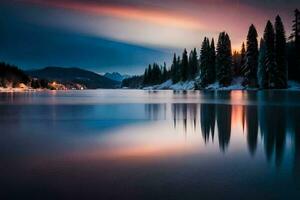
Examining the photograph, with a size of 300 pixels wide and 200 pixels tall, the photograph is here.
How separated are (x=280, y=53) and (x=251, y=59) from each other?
28.9 ft

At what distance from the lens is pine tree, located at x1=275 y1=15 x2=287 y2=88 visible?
73.2 m

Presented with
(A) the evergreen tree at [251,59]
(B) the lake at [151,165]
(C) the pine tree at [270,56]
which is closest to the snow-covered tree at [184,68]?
(A) the evergreen tree at [251,59]

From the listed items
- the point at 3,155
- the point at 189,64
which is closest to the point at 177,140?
the point at 3,155

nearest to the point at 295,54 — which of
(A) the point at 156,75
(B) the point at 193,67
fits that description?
(B) the point at 193,67

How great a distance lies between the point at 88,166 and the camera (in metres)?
8.30

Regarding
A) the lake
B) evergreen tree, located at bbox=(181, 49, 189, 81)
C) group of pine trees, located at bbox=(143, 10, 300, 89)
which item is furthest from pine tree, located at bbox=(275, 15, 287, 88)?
the lake

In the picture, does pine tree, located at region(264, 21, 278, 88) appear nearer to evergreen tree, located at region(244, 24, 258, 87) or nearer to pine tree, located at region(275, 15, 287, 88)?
pine tree, located at region(275, 15, 287, 88)

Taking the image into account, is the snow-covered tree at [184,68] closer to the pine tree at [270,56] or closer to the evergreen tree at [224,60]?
the evergreen tree at [224,60]

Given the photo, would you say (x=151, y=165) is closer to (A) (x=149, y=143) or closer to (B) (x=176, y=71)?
(A) (x=149, y=143)

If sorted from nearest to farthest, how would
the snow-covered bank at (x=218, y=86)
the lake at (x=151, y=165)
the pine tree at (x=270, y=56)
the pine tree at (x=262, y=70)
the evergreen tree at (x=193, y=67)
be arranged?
the lake at (x=151, y=165)
the snow-covered bank at (x=218, y=86)
the pine tree at (x=270, y=56)
the pine tree at (x=262, y=70)
the evergreen tree at (x=193, y=67)

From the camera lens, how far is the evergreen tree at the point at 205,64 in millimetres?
106062

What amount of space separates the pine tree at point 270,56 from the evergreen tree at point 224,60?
1655 cm

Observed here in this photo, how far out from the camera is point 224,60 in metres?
96.1

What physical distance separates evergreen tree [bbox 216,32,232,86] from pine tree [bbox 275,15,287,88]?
58.9ft
